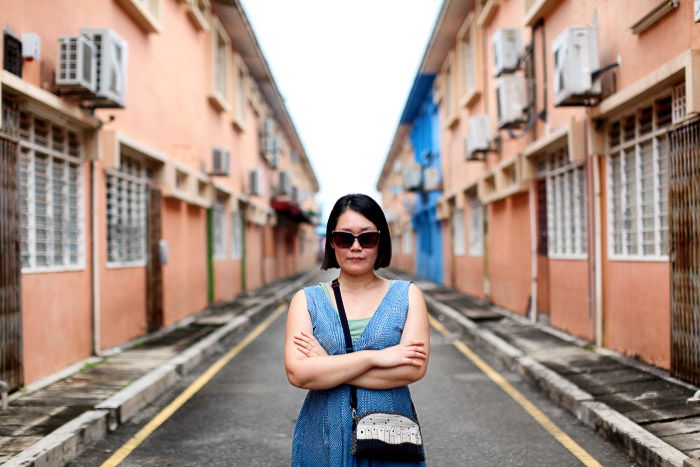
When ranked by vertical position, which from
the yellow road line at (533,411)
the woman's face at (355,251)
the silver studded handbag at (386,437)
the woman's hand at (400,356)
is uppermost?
the woman's face at (355,251)

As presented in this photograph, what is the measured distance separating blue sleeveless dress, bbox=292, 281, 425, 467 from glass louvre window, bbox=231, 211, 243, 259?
17481mm

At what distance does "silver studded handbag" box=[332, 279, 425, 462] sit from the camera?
2262mm

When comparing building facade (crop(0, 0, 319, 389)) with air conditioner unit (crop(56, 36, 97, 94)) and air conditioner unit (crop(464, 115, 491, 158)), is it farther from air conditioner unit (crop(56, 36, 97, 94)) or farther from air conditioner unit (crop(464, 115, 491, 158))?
air conditioner unit (crop(464, 115, 491, 158))

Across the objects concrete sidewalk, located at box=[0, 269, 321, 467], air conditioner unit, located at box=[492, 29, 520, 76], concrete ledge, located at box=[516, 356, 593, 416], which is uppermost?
air conditioner unit, located at box=[492, 29, 520, 76]

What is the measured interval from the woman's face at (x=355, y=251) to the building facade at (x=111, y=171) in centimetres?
491

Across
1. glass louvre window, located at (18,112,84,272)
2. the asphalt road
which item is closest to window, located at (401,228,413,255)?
glass louvre window, located at (18,112,84,272)

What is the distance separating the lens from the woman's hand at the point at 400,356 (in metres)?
2.35

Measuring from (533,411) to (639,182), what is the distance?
319 cm

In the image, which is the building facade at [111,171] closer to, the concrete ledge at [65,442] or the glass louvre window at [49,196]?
the glass louvre window at [49,196]

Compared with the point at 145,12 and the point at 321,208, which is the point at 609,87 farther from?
the point at 321,208

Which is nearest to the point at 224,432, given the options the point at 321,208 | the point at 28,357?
the point at 28,357

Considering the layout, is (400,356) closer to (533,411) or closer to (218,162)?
(533,411)

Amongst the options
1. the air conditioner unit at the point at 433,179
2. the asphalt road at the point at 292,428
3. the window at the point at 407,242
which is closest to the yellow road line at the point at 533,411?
the asphalt road at the point at 292,428

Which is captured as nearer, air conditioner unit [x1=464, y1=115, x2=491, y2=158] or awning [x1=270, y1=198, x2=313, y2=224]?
air conditioner unit [x1=464, y1=115, x2=491, y2=158]
